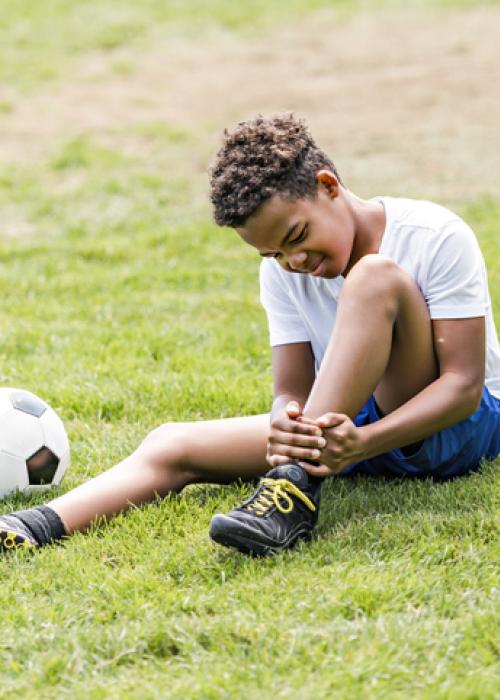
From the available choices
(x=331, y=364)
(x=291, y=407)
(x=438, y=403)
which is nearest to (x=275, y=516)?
(x=291, y=407)

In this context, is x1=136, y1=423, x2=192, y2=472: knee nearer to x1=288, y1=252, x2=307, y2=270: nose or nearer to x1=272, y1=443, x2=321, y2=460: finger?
x1=272, y1=443, x2=321, y2=460: finger

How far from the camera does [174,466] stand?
3373 mm

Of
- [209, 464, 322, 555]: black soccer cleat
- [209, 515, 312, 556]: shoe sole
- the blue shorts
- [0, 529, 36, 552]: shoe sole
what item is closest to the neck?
the blue shorts

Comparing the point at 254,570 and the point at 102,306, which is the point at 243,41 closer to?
the point at 102,306

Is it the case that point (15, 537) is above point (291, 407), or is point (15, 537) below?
below

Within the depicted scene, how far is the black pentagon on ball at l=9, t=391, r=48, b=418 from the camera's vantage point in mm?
3605

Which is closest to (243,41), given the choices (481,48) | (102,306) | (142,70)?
(142,70)

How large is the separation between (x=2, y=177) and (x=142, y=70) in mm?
3509

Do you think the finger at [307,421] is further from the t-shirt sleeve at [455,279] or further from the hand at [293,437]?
the t-shirt sleeve at [455,279]

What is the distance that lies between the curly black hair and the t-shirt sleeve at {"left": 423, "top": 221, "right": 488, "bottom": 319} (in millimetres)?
409

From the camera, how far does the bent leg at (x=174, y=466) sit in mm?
3242

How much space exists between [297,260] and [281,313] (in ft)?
1.37

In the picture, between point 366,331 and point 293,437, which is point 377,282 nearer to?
point 366,331

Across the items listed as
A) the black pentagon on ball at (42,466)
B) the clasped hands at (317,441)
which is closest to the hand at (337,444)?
the clasped hands at (317,441)
